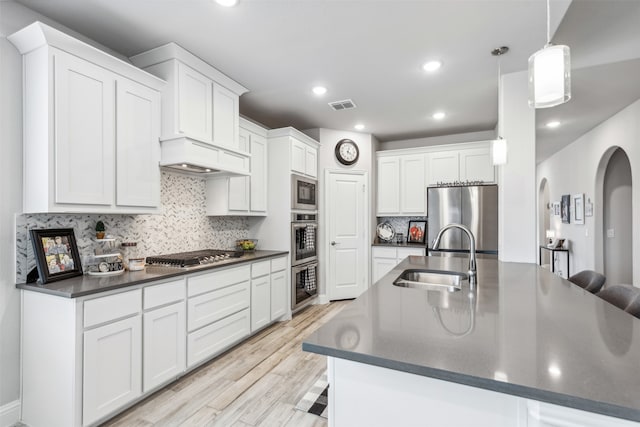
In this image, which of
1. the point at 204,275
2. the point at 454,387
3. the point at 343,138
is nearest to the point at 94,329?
the point at 204,275

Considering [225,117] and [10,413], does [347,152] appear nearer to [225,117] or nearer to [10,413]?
[225,117]

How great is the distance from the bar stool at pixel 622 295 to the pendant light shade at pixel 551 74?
1.08 m

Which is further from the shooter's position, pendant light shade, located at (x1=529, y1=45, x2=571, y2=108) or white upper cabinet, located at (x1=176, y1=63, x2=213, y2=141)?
white upper cabinet, located at (x1=176, y1=63, x2=213, y2=141)

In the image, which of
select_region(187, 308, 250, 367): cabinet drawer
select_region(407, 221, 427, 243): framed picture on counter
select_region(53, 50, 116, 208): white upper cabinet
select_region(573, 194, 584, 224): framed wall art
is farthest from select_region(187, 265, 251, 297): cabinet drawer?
select_region(573, 194, 584, 224): framed wall art

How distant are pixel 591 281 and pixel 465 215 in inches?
86.7

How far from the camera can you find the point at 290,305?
12.6ft

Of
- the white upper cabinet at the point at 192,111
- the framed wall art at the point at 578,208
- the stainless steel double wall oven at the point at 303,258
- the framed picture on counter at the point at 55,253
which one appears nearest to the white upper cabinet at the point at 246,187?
the white upper cabinet at the point at 192,111

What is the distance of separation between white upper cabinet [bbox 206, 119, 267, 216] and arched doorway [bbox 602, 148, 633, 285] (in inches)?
210

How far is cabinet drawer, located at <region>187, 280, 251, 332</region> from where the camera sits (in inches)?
95.5

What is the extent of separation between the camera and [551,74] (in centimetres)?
129

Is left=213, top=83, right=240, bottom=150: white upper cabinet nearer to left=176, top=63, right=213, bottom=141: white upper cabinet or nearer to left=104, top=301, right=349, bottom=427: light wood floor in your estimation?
left=176, top=63, right=213, bottom=141: white upper cabinet

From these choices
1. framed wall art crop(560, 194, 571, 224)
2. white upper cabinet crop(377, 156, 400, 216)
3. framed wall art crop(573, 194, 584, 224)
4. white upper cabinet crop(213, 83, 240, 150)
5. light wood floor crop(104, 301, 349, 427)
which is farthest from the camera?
framed wall art crop(560, 194, 571, 224)

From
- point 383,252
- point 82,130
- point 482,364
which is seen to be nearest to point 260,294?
point 82,130

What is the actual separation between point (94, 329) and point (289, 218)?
2333 mm
